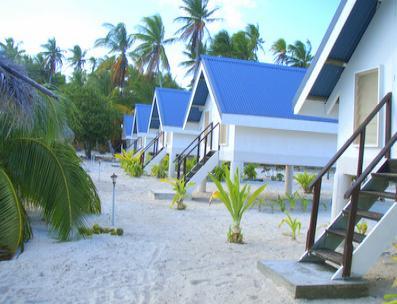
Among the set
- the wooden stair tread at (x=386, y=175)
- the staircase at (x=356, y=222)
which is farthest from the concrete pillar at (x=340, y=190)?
the wooden stair tread at (x=386, y=175)

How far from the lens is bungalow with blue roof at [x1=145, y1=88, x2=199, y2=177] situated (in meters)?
24.7

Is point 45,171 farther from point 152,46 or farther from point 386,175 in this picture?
point 152,46

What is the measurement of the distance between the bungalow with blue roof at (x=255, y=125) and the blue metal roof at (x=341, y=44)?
6.13 meters

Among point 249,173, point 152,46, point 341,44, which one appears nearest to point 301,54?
point 152,46

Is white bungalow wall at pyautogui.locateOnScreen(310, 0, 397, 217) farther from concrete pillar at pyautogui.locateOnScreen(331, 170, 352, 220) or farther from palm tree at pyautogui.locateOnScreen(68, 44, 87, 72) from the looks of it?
palm tree at pyautogui.locateOnScreen(68, 44, 87, 72)

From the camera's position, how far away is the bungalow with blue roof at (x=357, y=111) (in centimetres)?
532

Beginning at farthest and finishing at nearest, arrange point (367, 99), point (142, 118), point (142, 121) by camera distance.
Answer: point (142, 118) → point (142, 121) → point (367, 99)

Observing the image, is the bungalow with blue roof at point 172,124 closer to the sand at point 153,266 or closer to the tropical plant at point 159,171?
the tropical plant at point 159,171

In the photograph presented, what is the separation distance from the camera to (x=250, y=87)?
16.2m

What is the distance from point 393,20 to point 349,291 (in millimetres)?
4502

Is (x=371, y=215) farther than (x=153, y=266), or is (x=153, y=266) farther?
(x=153, y=266)

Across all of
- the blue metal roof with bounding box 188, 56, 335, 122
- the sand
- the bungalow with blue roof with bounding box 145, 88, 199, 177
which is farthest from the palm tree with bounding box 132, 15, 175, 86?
the sand

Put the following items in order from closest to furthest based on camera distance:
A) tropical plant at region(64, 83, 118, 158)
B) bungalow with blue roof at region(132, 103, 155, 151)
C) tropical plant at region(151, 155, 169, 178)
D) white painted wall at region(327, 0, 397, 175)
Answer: white painted wall at region(327, 0, 397, 175) → tropical plant at region(151, 155, 169, 178) → bungalow with blue roof at region(132, 103, 155, 151) → tropical plant at region(64, 83, 118, 158)

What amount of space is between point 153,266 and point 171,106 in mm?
21141
